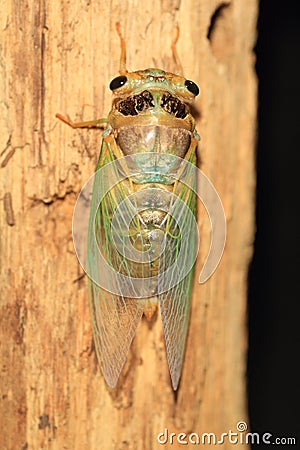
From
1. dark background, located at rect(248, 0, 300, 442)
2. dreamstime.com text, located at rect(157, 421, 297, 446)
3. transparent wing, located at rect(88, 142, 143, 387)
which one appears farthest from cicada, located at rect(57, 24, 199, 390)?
dark background, located at rect(248, 0, 300, 442)

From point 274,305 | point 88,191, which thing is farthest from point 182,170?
point 274,305

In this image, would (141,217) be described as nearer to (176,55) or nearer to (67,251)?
(67,251)

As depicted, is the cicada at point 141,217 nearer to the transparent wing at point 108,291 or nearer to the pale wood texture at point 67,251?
the transparent wing at point 108,291

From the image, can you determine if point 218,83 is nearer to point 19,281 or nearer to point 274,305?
point 19,281

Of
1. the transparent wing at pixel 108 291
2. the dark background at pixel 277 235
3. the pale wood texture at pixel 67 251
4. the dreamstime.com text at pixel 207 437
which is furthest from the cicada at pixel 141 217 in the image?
the dark background at pixel 277 235

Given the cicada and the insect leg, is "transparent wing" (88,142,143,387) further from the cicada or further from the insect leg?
the insect leg

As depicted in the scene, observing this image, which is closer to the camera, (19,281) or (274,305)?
(19,281)
